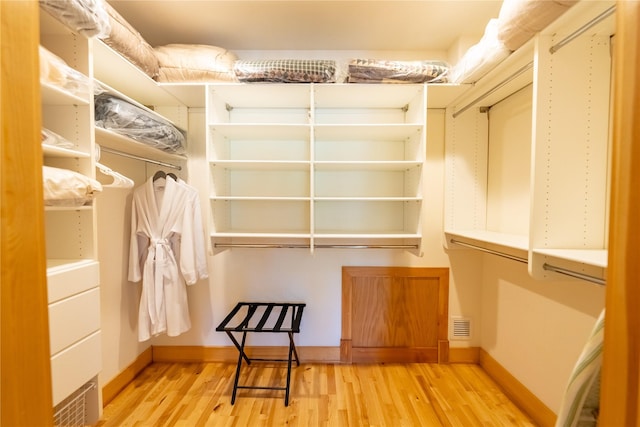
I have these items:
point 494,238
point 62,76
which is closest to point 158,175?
point 62,76

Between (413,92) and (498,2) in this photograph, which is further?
(413,92)

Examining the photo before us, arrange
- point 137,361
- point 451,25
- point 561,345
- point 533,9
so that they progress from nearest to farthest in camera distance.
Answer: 1. point 533,9
2. point 561,345
3. point 451,25
4. point 137,361

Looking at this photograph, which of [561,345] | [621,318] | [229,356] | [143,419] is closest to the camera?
[621,318]

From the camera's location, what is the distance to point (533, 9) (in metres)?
1.06

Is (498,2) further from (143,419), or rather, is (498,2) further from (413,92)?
(143,419)

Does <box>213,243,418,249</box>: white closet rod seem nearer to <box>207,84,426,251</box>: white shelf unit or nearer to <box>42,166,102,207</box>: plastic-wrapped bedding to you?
<box>207,84,426,251</box>: white shelf unit

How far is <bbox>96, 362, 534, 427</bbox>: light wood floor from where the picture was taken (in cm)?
157

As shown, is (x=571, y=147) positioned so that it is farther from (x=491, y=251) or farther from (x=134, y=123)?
(x=134, y=123)

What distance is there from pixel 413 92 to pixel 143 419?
268 cm

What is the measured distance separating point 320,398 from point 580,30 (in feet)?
7.60

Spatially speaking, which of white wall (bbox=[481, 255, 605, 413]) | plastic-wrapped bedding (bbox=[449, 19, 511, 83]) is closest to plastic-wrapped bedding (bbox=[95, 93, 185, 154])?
plastic-wrapped bedding (bbox=[449, 19, 511, 83])

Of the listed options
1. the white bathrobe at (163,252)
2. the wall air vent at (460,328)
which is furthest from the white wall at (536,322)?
the white bathrobe at (163,252)

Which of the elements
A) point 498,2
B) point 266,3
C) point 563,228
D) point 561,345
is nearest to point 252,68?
point 266,3

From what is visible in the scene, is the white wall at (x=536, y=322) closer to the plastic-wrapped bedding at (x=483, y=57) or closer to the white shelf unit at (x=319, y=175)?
the white shelf unit at (x=319, y=175)
